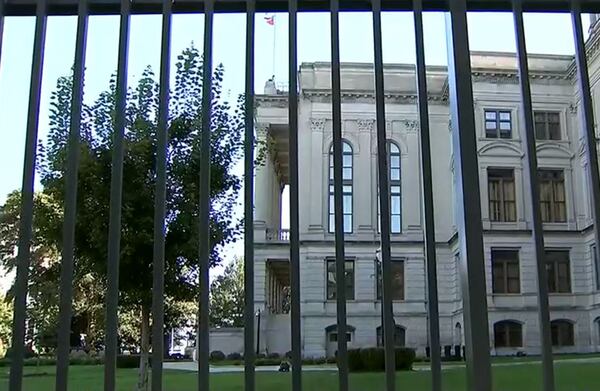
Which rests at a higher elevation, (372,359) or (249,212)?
(249,212)

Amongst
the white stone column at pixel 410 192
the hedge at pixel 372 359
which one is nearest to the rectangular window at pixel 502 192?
the white stone column at pixel 410 192

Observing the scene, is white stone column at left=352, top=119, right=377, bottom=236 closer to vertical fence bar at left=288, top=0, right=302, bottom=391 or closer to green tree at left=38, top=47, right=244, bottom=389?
green tree at left=38, top=47, right=244, bottom=389

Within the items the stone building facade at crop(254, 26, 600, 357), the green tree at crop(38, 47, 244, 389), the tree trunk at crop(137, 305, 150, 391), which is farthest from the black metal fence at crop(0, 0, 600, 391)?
the stone building facade at crop(254, 26, 600, 357)

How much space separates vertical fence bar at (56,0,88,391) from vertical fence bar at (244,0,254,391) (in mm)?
581

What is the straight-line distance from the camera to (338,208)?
235cm

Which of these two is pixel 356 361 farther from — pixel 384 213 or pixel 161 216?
pixel 161 216

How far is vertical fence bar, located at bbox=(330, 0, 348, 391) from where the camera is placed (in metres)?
2.27

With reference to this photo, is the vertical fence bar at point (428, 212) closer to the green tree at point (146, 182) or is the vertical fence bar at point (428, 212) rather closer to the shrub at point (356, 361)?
the green tree at point (146, 182)

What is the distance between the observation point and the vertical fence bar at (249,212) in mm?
2266

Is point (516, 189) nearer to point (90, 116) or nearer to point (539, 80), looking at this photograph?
point (539, 80)

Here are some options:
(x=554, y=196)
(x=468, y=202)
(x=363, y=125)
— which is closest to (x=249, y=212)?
(x=468, y=202)

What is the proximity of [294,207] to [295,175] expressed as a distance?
0.12 meters

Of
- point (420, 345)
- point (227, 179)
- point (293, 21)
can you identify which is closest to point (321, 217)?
point (420, 345)

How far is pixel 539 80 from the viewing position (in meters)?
40.2
